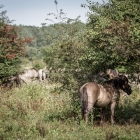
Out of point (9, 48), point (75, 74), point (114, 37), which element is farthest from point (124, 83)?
point (9, 48)

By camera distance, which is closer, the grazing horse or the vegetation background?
the vegetation background

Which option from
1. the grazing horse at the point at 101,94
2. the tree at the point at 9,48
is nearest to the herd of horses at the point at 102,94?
the grazing horse at the point at 101,94

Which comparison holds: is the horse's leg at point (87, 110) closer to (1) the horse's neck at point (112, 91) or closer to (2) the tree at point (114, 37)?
(1) the horse's neck at point (112, 91)

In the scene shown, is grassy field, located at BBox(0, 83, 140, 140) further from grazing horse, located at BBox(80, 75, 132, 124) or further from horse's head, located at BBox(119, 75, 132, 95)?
horse's head, located at BBox(119, 75, 132, 95)

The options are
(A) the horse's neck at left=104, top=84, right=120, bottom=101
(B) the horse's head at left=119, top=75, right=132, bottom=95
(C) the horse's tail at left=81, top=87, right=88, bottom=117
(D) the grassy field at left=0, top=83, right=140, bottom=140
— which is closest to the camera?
(D) the grassy field at left=0, top=83, right=140, bottom=140

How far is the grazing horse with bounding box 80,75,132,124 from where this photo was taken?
1041 centimetres

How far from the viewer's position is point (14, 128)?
994cm

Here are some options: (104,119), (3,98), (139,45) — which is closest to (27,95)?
(3,98)

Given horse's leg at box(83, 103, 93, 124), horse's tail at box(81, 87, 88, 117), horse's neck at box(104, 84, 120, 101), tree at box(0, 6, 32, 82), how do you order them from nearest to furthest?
1. horse's tail at box(81, 87, 88, 117)
2. horse's leg at box(83, 103, 93, 124)
3. horse's neck at box(104, 84, 120, 101)
4. tree at box(0, 6, 32, 82)

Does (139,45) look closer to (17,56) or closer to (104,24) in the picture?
(104,24)

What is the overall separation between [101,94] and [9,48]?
12814 mm

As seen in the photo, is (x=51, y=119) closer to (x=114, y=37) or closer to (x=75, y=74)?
(x=75, y=74)

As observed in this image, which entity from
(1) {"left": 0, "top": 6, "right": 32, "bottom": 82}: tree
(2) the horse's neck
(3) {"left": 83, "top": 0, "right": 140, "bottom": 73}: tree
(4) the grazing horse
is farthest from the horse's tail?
(1) {"left": 0, "top": 6, "right": 32, "bottom": 82}: tree

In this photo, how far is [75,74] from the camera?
13.1 meters
